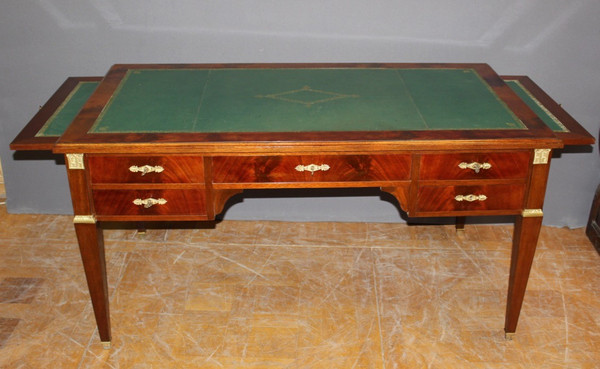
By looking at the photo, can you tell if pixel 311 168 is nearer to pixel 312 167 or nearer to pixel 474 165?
pixel 312 167

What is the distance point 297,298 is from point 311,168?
2.85ft

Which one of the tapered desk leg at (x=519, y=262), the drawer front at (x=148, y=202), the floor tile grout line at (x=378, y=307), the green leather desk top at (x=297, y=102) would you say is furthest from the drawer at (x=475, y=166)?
the drawer front at (x=148, y=202)

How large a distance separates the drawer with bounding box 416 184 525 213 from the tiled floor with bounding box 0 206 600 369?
64 centimetres

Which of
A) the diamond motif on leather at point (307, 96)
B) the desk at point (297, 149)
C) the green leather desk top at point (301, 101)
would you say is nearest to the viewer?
the desk at point (297, 149)

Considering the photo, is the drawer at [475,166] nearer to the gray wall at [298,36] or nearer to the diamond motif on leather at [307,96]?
the diamond motif on leather at [307,96]

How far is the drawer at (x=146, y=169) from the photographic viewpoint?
2666 millimetres

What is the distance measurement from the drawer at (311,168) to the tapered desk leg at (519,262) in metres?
0.55

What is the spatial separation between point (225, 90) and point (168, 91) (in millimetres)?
247

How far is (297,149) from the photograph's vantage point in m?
2.64

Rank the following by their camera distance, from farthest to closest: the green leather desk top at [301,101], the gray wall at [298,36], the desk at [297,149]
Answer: the gray wall at [298,36], the green leather desk top at [301,101], the desk at [297,149]

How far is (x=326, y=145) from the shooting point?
2625 mm

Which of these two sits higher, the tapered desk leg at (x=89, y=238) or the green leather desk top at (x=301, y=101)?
the green leather desk top at (x=301, y=101)

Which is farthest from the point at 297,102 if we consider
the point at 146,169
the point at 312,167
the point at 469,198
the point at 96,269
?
the point at 96,269

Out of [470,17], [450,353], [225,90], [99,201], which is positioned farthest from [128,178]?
[470,17]
